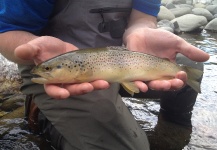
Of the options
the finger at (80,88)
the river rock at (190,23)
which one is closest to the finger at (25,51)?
the finger at (80,88)

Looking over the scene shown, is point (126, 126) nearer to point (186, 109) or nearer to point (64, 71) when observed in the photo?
point (64, 71)

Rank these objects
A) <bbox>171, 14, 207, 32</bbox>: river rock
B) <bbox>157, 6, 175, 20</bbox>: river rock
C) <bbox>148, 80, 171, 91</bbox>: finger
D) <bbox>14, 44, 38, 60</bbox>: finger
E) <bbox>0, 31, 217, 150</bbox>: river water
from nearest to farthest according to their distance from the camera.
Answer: <bbox>14, 44, 38, 60</bbox>: finger, <bbox>148, 80, 171, 91</bbox>: finger, <bbox>0, 31, 217, 150</bbox>: river water, <bbox>171, 14, 207, 32</bbox>: river rock, <bbox>157, 6, 175, 20</bbox>: river rock

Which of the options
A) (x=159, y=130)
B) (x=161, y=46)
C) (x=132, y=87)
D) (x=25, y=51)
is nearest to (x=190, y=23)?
(x=159, y=130)

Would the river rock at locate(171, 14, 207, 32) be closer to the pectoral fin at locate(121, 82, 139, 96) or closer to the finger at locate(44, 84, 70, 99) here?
the pectoral fin at locate(121, 82, 139, 96)

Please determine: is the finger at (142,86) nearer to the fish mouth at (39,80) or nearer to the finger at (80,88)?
the finger at (80,88)

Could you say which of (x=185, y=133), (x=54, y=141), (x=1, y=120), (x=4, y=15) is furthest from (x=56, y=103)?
(x=185, y=133)

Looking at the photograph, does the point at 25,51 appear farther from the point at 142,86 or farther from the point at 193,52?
the point at 193,52

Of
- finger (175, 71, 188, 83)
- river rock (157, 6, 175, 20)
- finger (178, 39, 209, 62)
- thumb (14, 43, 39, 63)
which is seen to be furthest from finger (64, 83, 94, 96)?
river rock (157, 6, 175, 20)
